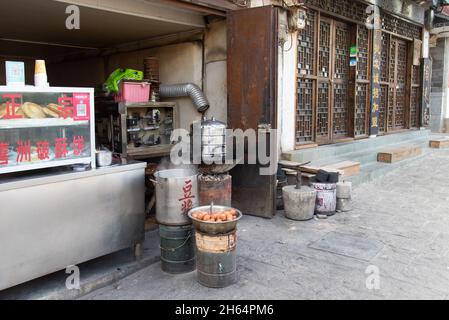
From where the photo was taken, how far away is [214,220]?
407 cm

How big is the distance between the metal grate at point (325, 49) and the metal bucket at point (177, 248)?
5.97m

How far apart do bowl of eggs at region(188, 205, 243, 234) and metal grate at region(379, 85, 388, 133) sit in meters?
9.36

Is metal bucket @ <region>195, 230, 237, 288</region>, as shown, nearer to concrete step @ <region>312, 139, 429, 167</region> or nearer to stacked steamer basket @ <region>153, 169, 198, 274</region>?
stacked steamer basket @ <region>153, 169, 198, 274</region>

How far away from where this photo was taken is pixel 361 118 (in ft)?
36.2

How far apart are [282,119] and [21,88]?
5.11 metres

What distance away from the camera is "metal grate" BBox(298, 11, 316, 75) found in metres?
8.44

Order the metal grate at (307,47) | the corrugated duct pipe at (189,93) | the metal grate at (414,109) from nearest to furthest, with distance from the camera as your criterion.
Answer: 1. the corrugated duct pipe at (189,93)
2. the metal grate at (307,47)
3. the metal grate at (414,109)

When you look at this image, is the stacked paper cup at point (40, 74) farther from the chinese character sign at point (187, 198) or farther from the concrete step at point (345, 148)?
A: the concrete step at point (345, 148)

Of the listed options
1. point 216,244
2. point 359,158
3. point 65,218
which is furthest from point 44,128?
point 359,158

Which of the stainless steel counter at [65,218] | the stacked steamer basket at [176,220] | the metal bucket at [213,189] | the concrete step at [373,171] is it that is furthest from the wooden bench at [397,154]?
the stainless steel counter at [65,218]

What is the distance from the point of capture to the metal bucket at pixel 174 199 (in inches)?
170

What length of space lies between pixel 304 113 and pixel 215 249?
5323mm

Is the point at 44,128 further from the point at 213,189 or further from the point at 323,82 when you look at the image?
the point at 323,82
